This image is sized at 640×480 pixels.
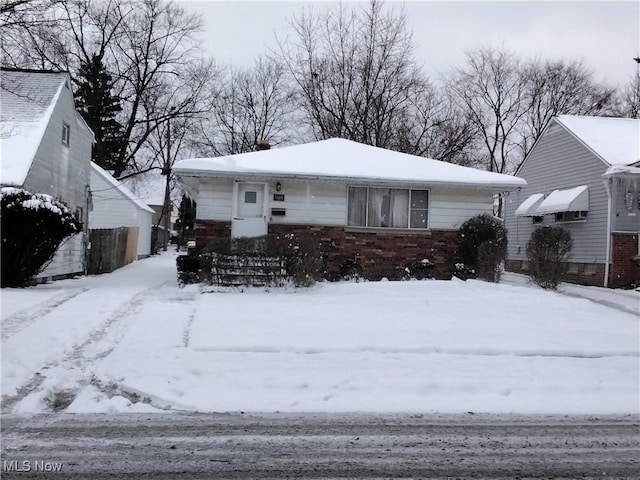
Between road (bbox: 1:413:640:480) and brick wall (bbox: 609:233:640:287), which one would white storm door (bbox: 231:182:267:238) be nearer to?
road (bbox: 1:413:640:480)

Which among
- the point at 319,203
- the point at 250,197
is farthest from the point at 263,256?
the point at 319,203

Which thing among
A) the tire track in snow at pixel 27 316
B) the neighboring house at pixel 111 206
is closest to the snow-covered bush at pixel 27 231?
the tire track in snow at pixel 27 316

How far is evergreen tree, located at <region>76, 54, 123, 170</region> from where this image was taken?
34438mm

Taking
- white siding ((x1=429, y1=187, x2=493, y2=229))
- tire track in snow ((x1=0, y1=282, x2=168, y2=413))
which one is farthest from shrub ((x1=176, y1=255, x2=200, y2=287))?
white siding ((x1=429, y1=187, x2=493, y2=229))

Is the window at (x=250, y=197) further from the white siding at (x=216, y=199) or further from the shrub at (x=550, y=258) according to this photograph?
the shrub at (x=550, y=258)

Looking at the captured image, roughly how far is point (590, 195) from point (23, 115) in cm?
1835

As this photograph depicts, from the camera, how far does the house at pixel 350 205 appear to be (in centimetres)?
1446

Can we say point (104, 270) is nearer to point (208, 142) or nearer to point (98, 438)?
point (98, 438)

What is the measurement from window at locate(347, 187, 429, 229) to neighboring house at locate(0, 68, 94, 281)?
829cm

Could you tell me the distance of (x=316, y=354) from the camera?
6.90 metres

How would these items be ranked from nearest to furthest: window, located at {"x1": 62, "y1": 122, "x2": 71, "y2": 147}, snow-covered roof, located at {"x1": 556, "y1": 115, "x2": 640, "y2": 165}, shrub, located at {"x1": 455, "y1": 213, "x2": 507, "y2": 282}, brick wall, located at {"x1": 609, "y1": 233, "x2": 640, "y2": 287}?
shrub, located at {"x1": 455, "y1": 213, "x2": 507, "y2": 282}, window, located at {"x1": 62, "y1": 122, "x2": 71, "y2": 147}, brick wall, located at {"x1": 609, "y1": 233, "x2": 640, "y2": 287}, snow-covered roof, located at {"x1": 556, "y1": 115, "x2": 640, "y2": 165}

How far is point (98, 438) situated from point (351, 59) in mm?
28874

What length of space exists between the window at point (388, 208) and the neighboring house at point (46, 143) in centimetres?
829

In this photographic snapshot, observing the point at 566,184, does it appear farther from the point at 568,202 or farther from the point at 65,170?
the point at 65,170
